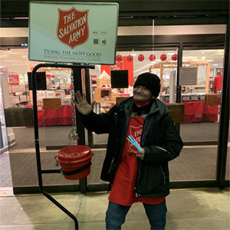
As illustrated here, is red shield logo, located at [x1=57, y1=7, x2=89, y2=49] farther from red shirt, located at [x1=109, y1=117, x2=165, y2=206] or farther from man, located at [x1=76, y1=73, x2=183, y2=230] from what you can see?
red shirt, located at [x1=109, y1=117, x2=165, y2=206]

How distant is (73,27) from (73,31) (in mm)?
31

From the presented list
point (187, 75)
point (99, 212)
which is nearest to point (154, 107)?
point (99, 212)

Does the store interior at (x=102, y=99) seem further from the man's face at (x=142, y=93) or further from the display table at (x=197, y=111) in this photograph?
the man's face at (x=142, y=93)

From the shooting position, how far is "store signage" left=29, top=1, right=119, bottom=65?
144 cm

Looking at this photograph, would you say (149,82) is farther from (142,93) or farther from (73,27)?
(73,27)

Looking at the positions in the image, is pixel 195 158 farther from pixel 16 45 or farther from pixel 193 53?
pixel 16 45

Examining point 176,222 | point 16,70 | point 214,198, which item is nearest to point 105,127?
point 176,222

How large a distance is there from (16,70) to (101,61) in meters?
2.06

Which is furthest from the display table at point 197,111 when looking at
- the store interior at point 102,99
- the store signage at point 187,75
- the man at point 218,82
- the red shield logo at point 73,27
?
the red shield logo at point 73,27

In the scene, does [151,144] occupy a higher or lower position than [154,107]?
lower

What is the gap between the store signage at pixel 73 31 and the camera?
1438 millimetres

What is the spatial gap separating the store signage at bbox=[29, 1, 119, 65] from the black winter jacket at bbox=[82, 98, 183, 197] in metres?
0.50

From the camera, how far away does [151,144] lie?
1365 millimetres

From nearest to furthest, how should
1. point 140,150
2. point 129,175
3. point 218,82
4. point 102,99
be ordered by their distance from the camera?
1. point 140,150
2. point 129,175
3. point 218,82
4. point 102,99
